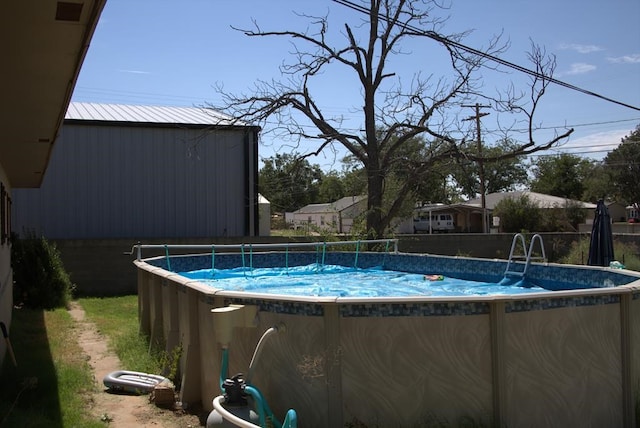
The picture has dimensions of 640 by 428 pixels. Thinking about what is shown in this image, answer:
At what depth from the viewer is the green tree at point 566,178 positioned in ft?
222

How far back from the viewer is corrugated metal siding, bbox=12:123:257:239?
17797 millimetres

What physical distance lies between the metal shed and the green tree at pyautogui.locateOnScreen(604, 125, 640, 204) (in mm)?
45580

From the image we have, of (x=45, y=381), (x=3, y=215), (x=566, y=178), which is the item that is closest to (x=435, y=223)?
(x=566, y=178)

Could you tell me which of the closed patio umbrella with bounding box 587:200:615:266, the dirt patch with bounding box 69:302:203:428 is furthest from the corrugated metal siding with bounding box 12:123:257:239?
the closed patio umbrella with bounding box 587:200:615:266

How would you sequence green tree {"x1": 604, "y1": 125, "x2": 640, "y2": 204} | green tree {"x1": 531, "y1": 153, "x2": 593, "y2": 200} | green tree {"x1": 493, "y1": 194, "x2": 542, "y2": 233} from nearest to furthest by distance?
1. green tree {"x1": 493, "y1": 194, "x2": 542, "y2": 233}
2. green tree {"x1": 604, "y1": 125, "x2": 640, "y2": 204}
3. green tree {"x1": 531, "y1": 153, "x2": 593, "y2": 200}

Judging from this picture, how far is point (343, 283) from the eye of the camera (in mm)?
10023

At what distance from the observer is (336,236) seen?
16.4m

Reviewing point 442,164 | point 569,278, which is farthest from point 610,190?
point 569,278

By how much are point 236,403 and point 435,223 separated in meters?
52.5

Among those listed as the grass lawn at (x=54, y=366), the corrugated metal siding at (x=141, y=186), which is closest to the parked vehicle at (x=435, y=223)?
the corrugated metal siding at (x=141, y=186)

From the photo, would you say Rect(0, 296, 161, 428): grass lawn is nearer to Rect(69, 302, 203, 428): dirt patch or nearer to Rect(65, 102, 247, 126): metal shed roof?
Rect(69, 302, 203, 428): dirt patch

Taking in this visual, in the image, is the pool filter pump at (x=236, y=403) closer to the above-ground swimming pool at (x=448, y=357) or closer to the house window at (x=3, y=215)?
the above-ground swimming pool at (x=448, y=357)

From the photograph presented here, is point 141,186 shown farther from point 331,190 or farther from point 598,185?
point 331,190

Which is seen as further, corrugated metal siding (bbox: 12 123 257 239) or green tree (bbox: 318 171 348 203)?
green tree (bbox: 318 171 348 203)
